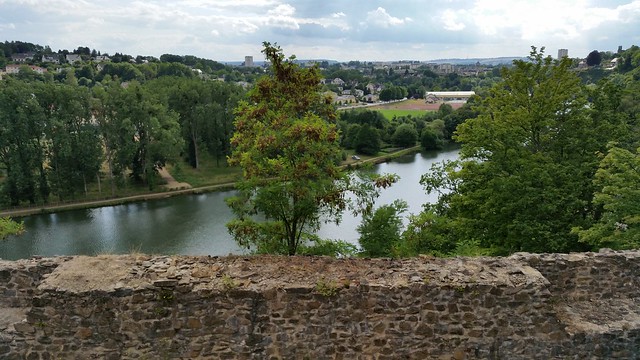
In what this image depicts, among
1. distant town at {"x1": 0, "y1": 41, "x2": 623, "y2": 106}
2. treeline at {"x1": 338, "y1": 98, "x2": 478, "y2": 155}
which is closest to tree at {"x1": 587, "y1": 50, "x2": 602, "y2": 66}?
distant town at {"x1": 0, "y1": 41, "x2": 623, "y2": 106}

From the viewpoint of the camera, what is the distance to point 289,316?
614 centimetres

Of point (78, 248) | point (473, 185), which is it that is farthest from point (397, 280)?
point (78, 248)

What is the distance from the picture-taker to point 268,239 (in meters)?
11.5

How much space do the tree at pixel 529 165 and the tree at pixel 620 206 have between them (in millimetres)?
1224

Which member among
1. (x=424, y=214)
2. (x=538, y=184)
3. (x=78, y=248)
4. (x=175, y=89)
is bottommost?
(x=78, y=248)

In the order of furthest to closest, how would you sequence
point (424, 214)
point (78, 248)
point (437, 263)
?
1. point (78, 248)
2. point (424, 214)
3. point (437, 263)

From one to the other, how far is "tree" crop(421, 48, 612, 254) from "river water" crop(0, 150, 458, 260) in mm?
10659

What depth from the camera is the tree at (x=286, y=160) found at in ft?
33.2

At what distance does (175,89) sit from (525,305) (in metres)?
43.7

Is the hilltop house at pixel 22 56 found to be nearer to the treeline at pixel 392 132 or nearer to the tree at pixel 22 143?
the treeline at pixel 392 132

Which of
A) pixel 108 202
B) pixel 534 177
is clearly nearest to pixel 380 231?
pixel 534 177

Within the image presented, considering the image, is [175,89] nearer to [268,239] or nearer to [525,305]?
[268,239]

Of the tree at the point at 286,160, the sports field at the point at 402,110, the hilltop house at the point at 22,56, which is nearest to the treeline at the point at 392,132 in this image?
the sports field at the point at 402,110

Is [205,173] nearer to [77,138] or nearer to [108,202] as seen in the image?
[108,202]
